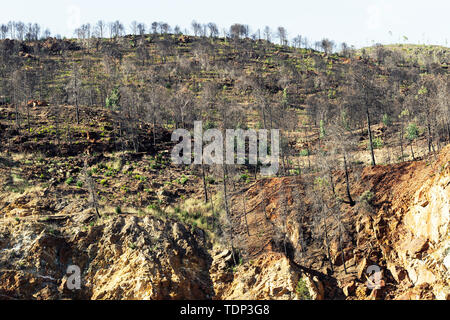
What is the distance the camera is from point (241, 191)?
138 feet

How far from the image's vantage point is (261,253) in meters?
33.2

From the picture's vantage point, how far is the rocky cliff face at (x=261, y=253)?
28.1m

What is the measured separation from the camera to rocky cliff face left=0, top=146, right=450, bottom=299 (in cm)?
2811

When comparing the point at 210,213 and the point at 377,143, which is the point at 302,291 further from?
the point at 377,143

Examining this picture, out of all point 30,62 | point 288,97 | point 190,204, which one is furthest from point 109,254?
point 30,62

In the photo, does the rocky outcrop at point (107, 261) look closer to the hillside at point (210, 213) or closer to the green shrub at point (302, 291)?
the hillside at point (210, 213)

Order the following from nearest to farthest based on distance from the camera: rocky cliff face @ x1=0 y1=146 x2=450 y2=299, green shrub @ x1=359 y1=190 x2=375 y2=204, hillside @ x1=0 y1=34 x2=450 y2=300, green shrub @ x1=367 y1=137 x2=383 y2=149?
rocky cliff face @ x1=0 y1=146 x2=450 y2=299 → hillside @ x1=0 y1=34 x2=450 y2=300 → green shrub @ x1=359 y1=190 x2=375 y2=204 → green shrub @ x1=367 y1=137 x2=383 y2=149

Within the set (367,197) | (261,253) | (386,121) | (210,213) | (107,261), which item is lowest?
(261,253)

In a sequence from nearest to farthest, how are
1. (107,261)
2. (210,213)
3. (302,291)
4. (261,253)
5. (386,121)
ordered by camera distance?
(302,291)
(107,261)
(261,253)
(210,213)
(386,121)

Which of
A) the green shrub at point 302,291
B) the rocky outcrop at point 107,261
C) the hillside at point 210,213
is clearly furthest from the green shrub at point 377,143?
the rocky outcrop at point 107,261

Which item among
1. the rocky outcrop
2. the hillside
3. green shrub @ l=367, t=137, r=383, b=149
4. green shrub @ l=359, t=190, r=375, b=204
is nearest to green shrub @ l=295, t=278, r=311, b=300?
the hillside

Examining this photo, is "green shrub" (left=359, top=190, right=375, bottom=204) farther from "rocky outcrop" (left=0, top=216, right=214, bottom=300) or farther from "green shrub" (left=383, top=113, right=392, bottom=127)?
"green shrub" (left=383, top=113, right=392, bottom=127)

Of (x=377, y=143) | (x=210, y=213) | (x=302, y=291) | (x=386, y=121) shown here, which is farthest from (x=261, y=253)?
(x=386, y=121)

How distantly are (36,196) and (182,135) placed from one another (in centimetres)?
2595
